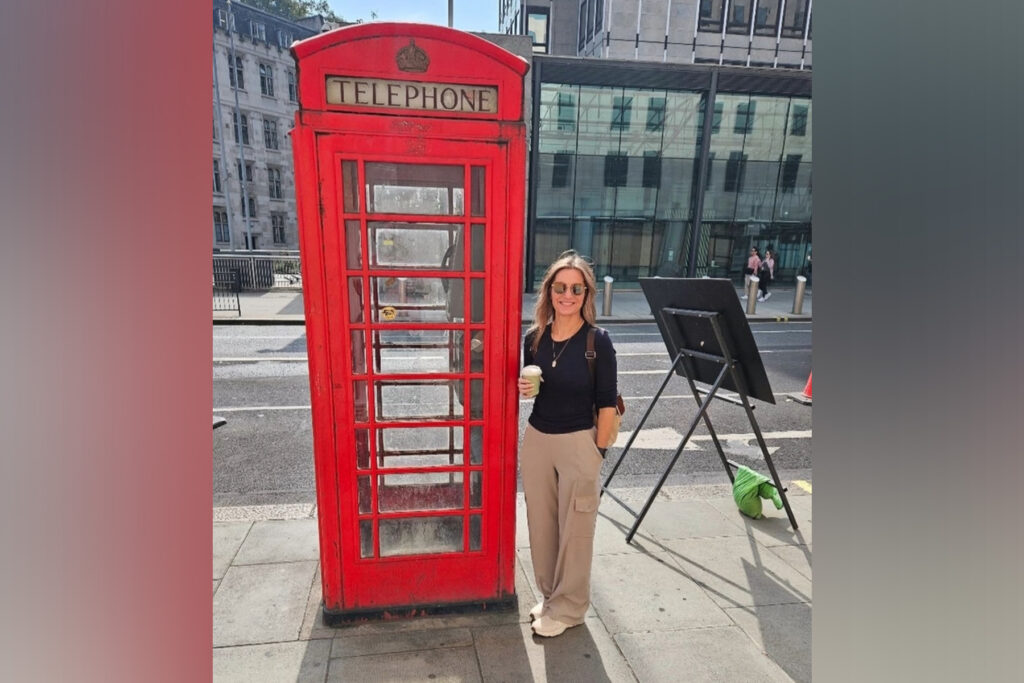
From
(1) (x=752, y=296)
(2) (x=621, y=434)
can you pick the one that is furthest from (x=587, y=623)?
(1) (x=752, y=296)

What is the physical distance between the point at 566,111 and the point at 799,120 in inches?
356

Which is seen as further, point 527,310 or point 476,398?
point 527,310

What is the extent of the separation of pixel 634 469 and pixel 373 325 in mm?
3640

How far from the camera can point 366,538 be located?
2930mm

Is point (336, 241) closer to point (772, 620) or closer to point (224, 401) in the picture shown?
point (772, 620)

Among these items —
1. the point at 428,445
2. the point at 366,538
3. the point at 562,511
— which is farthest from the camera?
the point at 428,445

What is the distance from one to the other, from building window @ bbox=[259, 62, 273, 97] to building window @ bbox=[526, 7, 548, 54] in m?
18.2

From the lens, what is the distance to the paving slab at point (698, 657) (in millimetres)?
2625

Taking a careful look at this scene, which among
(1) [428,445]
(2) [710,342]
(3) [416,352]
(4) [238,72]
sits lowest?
(1) [428,445]

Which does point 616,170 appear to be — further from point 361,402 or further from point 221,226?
point 221,226

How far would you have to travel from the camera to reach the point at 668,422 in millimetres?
6773

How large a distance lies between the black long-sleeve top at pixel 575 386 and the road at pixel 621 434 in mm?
2588

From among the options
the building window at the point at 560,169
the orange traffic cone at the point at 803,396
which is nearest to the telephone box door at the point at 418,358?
the orange traffic cone at the point at 803,396

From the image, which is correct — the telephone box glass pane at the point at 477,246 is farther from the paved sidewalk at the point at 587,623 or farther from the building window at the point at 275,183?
the building window at the point at 275,183
